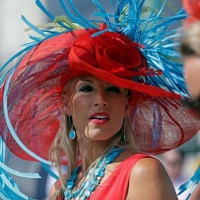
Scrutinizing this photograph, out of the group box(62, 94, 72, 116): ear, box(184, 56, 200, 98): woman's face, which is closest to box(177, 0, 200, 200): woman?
box(184, 56, 200, 98): woman's face

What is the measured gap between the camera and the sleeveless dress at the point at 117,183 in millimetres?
A: 2262

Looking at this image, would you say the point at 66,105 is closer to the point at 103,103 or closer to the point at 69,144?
the point at 69,144

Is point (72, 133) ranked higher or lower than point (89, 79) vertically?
lower

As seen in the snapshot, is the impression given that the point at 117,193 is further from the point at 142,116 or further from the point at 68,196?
the point at 142,116

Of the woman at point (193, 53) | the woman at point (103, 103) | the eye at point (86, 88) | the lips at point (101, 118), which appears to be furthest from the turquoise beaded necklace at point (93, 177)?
the woman at point (193, 53)

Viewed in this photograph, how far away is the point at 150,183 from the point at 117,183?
13 cm

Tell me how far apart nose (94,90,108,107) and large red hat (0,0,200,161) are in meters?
0.09

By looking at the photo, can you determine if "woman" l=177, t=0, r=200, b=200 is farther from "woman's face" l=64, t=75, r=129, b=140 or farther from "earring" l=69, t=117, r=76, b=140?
"earring" l=69, t=117, r=76, b=140

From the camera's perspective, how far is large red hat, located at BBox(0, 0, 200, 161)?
7.84ft

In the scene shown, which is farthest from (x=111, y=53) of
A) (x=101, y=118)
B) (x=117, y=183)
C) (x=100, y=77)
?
(x=117, y=183)

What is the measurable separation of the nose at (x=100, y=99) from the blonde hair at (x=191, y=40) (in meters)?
1.22

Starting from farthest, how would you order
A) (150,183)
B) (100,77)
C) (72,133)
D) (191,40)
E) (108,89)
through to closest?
(72,133), (108,89), (100,77), (150,183), (191,40)

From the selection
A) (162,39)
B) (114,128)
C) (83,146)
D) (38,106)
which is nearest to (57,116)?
(38,106)

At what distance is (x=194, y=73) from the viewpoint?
1.17m
